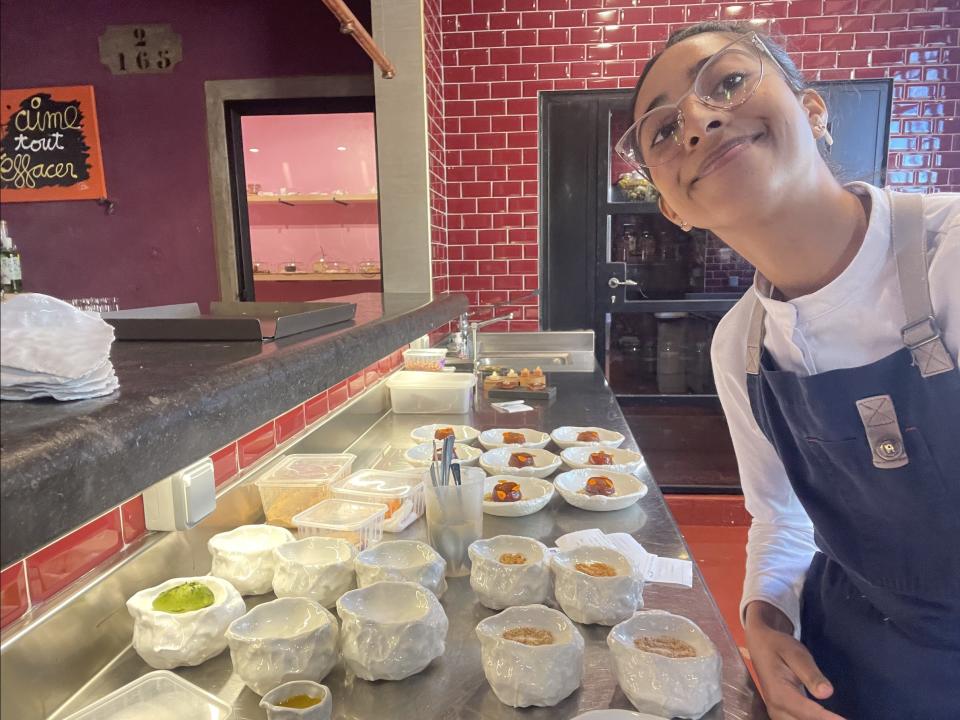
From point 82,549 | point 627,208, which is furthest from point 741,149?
point 627,208

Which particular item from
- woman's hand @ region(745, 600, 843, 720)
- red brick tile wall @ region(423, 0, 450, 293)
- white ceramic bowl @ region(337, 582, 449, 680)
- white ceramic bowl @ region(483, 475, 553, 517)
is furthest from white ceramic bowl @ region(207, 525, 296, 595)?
red brick tile wall @ region(423, 0, 450, 293)

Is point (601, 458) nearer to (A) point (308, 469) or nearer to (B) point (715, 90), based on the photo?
(A) point (308, 469)

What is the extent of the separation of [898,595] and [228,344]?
1.25 meters

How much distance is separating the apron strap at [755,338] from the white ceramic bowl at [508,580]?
1.89 ft

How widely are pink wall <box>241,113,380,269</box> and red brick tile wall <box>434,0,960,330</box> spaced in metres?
2.06

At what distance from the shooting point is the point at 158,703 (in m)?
0.89

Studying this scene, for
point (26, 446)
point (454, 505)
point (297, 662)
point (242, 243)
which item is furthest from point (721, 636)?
point (242, 243)

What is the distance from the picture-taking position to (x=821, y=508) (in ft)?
4.25

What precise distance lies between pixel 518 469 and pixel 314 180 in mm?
5125

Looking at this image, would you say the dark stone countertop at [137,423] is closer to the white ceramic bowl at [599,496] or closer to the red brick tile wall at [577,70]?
the white ceramic bowl at [599,496]

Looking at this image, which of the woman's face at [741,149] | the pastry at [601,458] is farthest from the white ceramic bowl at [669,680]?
the pastry at [601,458]

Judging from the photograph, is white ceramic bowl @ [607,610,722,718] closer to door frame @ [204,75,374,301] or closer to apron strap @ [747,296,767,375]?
apron strap @ [747,296,767,375]

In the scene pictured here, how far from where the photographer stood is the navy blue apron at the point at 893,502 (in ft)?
3.65

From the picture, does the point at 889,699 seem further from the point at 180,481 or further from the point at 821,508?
the point at 180,481
